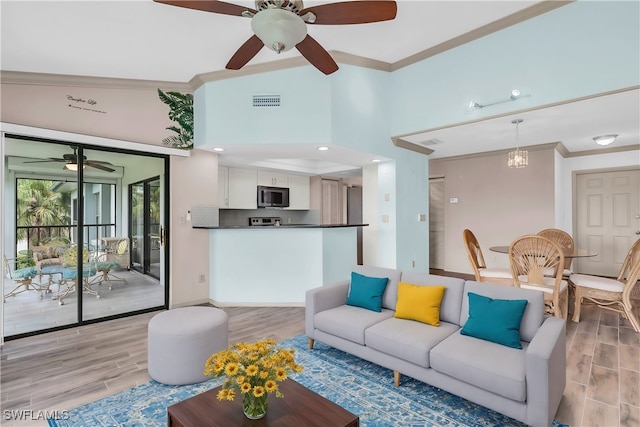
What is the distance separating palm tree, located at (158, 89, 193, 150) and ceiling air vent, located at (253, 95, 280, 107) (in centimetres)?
104

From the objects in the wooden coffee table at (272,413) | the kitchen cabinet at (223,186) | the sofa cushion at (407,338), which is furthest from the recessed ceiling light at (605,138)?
the kitchen cabinet at (223,186)

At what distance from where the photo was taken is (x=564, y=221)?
599cm

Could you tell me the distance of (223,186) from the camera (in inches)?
236

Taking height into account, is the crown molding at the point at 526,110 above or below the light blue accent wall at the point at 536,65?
below

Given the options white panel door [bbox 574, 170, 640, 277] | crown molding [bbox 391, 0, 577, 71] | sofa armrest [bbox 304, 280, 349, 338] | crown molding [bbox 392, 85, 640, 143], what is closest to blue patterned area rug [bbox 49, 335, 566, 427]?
sofa armrest [bbox 304, 280, 349, 338]

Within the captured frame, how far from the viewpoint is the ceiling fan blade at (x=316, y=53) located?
234 cm

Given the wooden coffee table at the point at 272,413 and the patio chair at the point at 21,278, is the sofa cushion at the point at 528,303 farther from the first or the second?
the patio chair at the point at 21,278

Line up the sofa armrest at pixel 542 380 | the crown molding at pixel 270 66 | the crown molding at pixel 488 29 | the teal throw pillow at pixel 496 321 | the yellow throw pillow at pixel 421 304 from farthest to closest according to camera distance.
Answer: the crown molding at pixel 270 66 → the crown molding at pixel 488 29 → the yellow throw pillow at pixel 421 304 → the teal throw pillow at pixel 496 321 → the sofa armrest at pixel 542 380

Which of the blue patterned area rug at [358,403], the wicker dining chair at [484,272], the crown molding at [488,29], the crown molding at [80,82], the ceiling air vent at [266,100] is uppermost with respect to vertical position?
the crown molding at [488,29]

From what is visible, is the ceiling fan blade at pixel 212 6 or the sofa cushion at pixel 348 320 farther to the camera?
the sofa cushion at pixel 348 320

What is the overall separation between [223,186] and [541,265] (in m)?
5.04

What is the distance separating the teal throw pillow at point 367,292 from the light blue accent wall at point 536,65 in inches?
89.2

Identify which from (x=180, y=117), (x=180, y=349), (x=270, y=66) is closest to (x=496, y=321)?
(x=180, y=349)

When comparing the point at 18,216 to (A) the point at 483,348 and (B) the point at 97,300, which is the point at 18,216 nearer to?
(B) the point at 97,300
